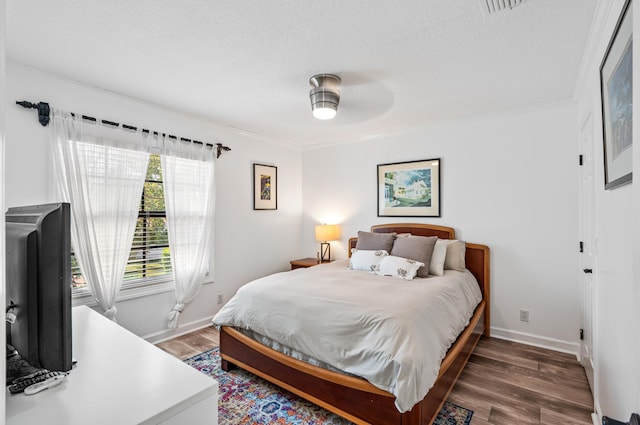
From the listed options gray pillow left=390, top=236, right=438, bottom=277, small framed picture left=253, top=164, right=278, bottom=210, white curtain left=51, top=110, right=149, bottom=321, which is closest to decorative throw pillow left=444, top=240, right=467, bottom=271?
gray pillow left=390, top=236, right=438, bottom=277

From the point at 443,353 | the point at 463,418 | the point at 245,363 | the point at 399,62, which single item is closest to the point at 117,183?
the point at 245,363

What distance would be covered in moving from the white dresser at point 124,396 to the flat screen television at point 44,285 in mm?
115

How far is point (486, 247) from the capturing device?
3.34 m

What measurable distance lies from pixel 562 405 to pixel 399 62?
8.70 ft

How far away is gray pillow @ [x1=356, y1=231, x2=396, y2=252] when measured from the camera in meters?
3.46

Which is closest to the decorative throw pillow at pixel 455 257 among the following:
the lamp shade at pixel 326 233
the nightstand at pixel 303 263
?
the lamp shade at pixel 326 233

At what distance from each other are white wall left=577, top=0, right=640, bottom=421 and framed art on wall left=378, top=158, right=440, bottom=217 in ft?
5.78

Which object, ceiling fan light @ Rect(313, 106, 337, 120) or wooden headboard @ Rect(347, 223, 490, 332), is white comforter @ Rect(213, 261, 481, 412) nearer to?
wooden headboard @ Rect(347, 223, 490, 332)

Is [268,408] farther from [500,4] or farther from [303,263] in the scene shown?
[500,4]

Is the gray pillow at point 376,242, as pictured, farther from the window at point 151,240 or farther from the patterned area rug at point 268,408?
the window at point 151,240

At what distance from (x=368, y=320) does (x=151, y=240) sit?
238cm

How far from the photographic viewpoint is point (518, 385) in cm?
235

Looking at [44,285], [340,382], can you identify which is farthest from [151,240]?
[44,285]

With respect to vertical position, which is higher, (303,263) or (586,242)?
(586,242)
